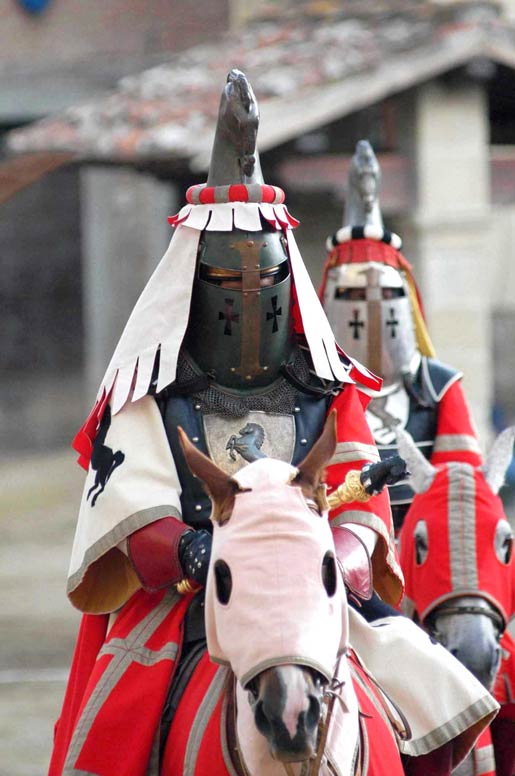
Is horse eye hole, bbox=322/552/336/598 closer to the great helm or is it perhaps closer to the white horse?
the white horse

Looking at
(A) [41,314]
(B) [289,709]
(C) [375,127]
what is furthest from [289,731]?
(A) [41,314]

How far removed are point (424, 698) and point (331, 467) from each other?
60 centimetres

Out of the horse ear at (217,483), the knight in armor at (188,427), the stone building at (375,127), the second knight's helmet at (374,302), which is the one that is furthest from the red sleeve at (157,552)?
the stone building at (375,127)

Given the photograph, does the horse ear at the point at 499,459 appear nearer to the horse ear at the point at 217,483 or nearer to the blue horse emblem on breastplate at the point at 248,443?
the blue horse emblem on breastplate at the point at 248,443

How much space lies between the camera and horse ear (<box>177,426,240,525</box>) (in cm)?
317

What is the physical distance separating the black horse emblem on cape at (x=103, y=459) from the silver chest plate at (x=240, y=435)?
22 cm

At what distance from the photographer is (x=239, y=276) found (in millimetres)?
4000

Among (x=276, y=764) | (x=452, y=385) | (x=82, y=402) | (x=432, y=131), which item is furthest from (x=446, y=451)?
(x=82, y=402)

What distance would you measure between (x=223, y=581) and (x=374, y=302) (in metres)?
2.60

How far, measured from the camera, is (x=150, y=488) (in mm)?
3914

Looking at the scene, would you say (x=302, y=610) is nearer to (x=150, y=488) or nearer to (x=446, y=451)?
(x=150, y=488)

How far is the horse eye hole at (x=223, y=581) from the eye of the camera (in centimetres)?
311

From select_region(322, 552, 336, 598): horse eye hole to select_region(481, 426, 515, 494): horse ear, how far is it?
2135 millimetres

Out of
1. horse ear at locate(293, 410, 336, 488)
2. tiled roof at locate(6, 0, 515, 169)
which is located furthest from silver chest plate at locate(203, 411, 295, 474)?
tiled roof at locate(6, 0, 515, 169)
